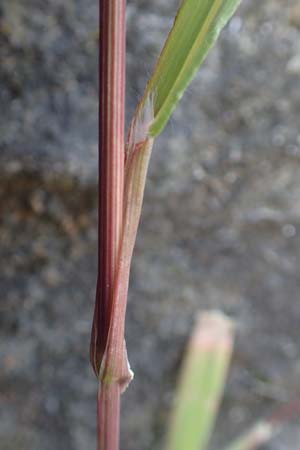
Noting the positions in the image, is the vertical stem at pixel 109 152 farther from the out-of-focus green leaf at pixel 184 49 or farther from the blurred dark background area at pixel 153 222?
the blurred dark background area at pixel 153 222

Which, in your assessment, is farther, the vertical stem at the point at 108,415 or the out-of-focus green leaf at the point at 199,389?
the out-of-focus green leaf at the point at 199,389

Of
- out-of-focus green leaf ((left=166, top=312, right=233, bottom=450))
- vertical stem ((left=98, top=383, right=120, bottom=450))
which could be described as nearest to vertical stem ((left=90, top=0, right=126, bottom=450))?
vertical stem ((left=98, top=383, right=120, bottom=450))

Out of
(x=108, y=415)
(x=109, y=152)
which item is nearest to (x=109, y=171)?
Answer: (x=109, y=152)

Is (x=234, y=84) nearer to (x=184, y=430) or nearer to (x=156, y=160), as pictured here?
(x=156, y=160)

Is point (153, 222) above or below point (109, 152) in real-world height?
below

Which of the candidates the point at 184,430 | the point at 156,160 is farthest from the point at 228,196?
the point at 184,430

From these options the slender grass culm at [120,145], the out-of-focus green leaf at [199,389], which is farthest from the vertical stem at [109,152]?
the out-of-focus green leaf at [199,389]

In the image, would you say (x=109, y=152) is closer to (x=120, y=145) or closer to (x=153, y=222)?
(x=120, y=145)
